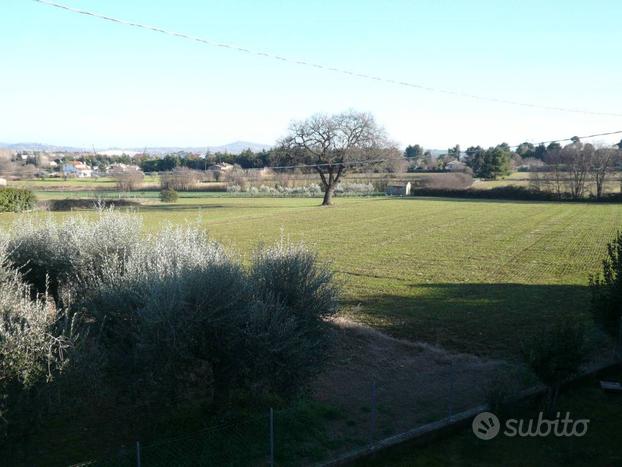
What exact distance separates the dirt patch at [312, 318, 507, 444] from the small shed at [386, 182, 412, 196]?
3134 inches

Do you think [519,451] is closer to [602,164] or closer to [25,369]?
[25,369]

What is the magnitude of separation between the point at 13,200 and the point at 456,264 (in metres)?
52.1

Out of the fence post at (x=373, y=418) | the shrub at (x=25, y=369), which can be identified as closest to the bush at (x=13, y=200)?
the shrub at (x=25, y=369)

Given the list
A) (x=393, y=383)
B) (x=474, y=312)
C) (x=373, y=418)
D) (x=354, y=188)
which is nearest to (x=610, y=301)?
(x=474, y=312)

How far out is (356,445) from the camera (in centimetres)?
845

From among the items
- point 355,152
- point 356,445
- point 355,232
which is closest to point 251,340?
point 356,445

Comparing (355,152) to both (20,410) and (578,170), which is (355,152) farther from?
(20,410)

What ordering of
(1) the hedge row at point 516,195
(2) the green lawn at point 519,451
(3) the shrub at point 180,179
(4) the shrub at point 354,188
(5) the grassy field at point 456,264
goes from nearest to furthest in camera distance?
(2) the green lawn at point 519,451 < (5) the grassy field at point 456,264 < (1) the hedge row at point 516,195 < (3) the shrub at point 180,179 < (4) the shrub at point 354,188

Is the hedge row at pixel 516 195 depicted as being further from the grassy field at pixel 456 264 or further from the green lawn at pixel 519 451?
the green lawn at pixel 519 451

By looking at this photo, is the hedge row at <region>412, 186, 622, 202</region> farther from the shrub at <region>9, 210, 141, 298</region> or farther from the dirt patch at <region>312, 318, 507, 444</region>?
the shrub at <region>9, 210, 141, 298</region>

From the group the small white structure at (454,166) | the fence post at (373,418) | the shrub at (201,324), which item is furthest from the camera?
the small white structure at (454,166)

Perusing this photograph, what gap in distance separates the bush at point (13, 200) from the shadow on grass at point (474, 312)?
51138 millimetres

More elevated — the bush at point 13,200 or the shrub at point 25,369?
the shrub at point 25,369

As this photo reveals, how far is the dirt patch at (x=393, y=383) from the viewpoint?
9344 millimetres
